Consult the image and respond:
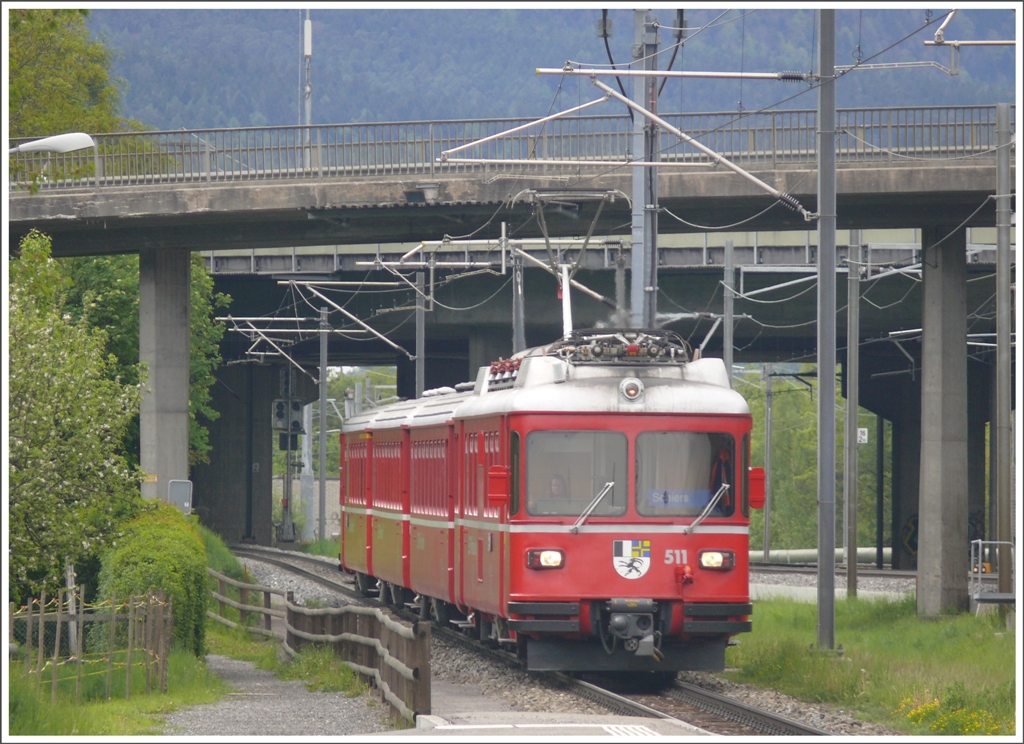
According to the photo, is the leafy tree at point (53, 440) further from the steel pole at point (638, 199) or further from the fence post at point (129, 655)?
the steel pole at point (638, 199)

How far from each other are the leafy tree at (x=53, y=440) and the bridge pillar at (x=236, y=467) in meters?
34.0

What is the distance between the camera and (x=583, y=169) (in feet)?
95.2

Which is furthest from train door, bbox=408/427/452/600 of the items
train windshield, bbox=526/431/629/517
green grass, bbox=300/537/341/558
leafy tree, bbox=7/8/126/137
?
green grass, bbox=300/537/341/558

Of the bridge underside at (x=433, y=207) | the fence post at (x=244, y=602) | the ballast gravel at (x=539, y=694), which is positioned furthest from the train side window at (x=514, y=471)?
the fence post at (x=244, y=602)

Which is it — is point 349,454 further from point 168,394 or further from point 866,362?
point 866,362

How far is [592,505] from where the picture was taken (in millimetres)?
14938

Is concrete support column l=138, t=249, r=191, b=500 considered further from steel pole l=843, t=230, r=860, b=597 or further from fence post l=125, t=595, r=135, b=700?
fence post l=125, t=595, r=135, b=700

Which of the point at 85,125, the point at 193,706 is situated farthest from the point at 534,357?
the point at 85,125

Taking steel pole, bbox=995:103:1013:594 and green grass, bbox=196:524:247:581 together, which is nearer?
steel pole, bbox=995:103:1013:594

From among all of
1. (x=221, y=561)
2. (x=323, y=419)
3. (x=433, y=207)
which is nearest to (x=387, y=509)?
(x=433, y=207)

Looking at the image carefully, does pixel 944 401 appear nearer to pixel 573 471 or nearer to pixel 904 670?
pixel 904 670

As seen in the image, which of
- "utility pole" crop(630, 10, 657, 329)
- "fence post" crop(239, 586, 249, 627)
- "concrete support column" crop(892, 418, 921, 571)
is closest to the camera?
"utility pole" crop(630, 10, 657, 329)

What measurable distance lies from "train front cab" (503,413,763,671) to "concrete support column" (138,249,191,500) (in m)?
18.6

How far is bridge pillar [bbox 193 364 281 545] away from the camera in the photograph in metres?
56.7
